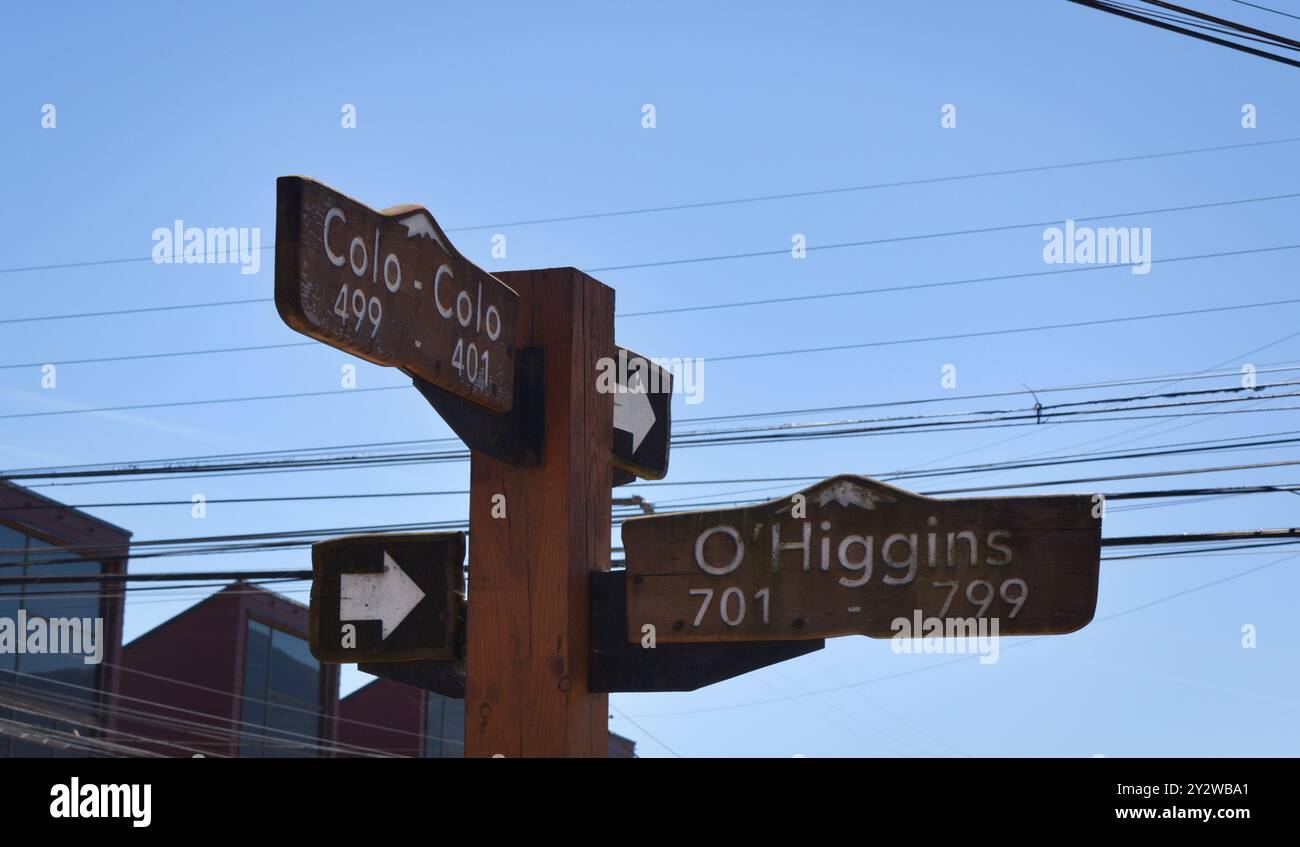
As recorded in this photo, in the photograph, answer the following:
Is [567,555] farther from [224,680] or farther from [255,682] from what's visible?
[255,682]

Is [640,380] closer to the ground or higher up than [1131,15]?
closer to the ground

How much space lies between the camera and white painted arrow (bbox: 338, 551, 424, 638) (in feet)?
12.5

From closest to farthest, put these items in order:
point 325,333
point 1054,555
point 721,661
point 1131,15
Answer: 1. point 325,333
2. point 1054,555
3. point 721,661
4. point 1131,15

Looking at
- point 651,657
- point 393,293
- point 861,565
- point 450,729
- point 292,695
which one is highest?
point 393,293

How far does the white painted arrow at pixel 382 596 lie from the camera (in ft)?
12.5

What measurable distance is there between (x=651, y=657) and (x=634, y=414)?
846 mm

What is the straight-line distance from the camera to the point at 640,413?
4379 mm

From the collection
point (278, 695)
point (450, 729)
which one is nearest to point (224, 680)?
point (278, 695)
